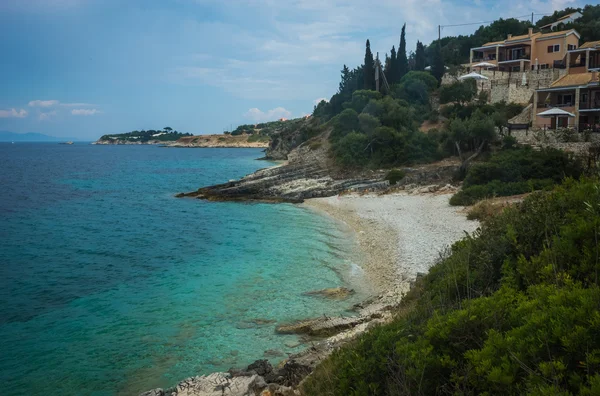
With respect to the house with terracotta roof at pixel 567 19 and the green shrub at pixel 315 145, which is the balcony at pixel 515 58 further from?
the green shrub at pixel 315 145

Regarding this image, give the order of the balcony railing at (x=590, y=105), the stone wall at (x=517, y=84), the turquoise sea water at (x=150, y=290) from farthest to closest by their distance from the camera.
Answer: the stone wall at (x=517, y=84) < the balcony railing at (x=590, y=105) < the turquoise sea water at (x=150, y=290)

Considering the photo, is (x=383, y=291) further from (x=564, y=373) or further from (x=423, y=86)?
Answer: (x=423, y=86)

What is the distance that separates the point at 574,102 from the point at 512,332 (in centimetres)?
A: 4510

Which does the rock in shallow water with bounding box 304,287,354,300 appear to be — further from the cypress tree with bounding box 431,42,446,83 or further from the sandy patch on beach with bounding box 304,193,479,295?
the cypress tree with bounding box 431,42,446,83

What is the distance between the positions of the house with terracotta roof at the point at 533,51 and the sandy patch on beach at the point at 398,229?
3312 centimetres

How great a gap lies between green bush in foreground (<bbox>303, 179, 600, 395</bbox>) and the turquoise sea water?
6.46 meters

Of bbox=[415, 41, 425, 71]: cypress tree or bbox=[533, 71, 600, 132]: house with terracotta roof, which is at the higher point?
bbox=[415, 41, 425, 71]: cypress tree

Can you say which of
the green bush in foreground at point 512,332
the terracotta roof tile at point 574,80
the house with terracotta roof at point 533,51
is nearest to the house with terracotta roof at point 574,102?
the terracotta roof tile at point 574,80

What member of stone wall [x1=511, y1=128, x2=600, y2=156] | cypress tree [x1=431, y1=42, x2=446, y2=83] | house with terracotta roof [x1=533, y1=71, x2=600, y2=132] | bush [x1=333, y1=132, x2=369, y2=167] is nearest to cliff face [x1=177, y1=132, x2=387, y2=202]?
bush [x1=333, y1=132, x2=369, y2=167]

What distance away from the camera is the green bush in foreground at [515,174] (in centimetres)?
2775

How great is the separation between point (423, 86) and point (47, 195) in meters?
47.6

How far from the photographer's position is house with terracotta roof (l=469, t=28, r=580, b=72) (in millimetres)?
52875

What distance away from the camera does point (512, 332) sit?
4.68 m

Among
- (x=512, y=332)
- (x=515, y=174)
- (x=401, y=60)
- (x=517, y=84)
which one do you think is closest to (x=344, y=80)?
(x=401, y=60)
